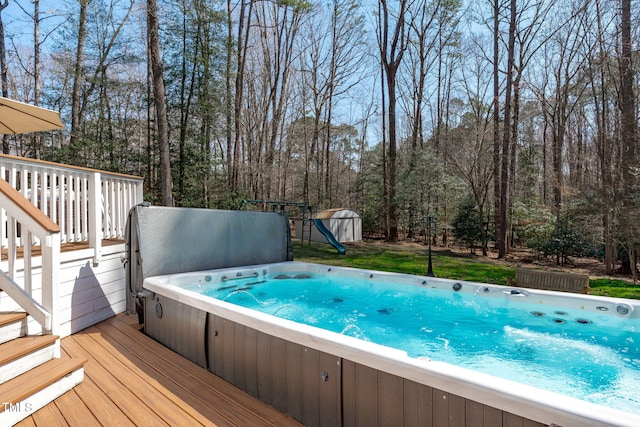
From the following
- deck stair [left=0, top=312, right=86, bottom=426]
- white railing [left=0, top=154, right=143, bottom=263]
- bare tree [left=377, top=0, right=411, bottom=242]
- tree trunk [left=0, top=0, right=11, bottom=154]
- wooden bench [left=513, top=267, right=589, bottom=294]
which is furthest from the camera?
bare tree [left=377, top=0, right=411, bottom=242]

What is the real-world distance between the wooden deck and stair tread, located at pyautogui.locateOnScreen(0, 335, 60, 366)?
345mm

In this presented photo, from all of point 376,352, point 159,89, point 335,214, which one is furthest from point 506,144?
point 376,352

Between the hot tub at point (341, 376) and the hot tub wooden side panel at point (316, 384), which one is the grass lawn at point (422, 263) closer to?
the hot tub at point (341, 376)

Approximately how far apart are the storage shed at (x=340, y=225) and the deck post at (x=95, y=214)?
8845 millimetres

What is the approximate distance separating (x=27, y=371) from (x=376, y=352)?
2120 millimetres

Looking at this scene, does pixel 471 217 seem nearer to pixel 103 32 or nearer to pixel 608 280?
pixel 608 280

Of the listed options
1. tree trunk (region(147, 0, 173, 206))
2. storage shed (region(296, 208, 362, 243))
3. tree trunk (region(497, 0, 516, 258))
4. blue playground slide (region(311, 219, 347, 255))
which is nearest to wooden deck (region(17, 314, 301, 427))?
tree trunk (region(147, 0, 173, 206))

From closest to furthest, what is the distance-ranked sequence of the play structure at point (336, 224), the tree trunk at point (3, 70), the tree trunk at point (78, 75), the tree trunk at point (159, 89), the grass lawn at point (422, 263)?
the grass lawn at point (422, 263), the tree trunk at point (159, 89), the tree trunk at point (78, 75), the tree trunk at point (3, 70), the play structure at point (336, 224)

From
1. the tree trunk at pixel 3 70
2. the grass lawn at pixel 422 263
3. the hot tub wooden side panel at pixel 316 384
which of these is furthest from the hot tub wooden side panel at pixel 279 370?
the tree trunk at pixel 3 70

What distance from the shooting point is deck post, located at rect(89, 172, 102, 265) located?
3616 mm

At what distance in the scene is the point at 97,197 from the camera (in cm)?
365

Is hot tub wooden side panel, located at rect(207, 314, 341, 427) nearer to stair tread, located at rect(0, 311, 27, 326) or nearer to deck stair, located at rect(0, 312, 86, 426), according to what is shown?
deck stair, located at rect(0, 312, 86, 426)

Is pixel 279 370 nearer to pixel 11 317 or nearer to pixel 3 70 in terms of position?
pixel 11 317

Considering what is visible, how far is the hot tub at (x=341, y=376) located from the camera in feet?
4.52
